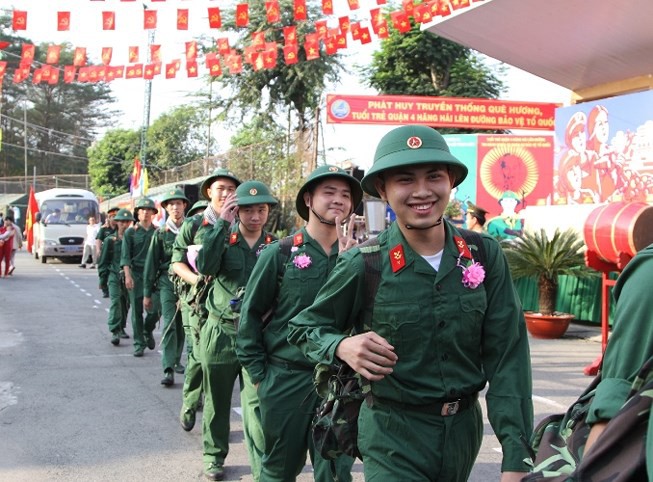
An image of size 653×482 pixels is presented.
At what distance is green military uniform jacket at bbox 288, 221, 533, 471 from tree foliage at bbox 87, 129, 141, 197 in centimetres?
5919

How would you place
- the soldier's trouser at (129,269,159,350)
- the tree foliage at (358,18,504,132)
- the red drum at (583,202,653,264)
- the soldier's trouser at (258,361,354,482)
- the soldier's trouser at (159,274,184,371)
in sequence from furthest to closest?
the tree foliage at (358,18,504,132)
the soldier's trouser at (129,269,159,350)
the red drum at (583,202,653,264)
the soldier's trouser at (159,274,184,371)
the soldier's trouser at (258,361,354,482)

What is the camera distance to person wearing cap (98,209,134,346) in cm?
1134

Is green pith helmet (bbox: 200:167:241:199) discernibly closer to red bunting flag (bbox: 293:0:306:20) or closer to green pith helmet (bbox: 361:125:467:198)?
green pith helmet (bbox: 361:125:467:198)

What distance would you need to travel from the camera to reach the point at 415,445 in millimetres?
2609

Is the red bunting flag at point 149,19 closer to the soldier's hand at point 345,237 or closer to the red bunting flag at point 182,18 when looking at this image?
the red bunting flag at point 182,18

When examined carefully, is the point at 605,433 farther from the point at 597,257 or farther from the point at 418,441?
the point at 597,257

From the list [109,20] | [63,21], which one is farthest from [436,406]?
[63,21]

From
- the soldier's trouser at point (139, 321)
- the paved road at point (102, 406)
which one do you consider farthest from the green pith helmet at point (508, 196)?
the soldier's trouser at point (139, 321)

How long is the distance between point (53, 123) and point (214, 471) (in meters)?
74.3

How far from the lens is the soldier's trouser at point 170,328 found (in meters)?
8.23

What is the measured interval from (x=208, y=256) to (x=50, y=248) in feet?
85.5

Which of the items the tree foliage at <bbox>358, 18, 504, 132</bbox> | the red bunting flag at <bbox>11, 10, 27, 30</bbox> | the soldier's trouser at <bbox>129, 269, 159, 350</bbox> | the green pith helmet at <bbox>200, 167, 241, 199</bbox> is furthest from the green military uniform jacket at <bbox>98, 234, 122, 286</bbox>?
the tree foliage at <bbox>358, 18, 504, 132</bbox>

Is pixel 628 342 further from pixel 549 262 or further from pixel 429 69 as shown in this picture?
pixel 429 69

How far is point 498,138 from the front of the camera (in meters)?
29.6
